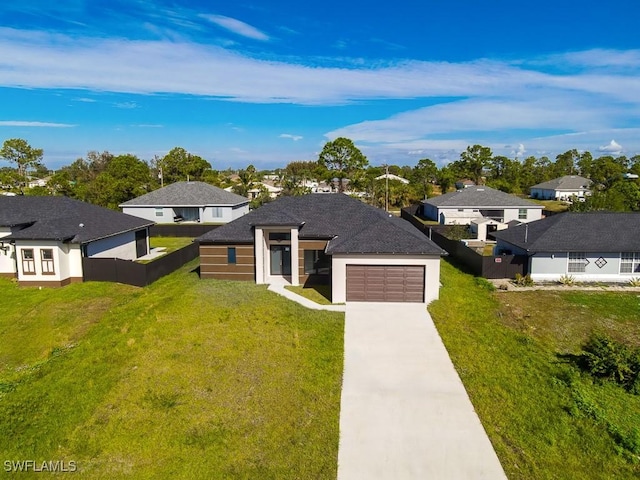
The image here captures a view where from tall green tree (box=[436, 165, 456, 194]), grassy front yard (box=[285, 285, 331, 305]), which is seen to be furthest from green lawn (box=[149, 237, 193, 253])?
tall green tree (box=[436, 165, 456, 194])

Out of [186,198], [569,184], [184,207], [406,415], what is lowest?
[406,415]

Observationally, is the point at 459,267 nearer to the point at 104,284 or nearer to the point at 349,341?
the point at 349,341

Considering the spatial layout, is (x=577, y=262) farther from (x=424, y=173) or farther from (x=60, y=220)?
(x=424, y=173)

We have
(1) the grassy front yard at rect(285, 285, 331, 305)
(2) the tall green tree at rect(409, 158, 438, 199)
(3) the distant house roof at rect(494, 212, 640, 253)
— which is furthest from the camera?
(2) the tall green tree at rect(409, 158, 438, 199)

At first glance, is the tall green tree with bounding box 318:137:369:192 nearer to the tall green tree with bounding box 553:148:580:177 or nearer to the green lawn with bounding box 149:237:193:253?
the green lawn with bounding box 149:237:193:253

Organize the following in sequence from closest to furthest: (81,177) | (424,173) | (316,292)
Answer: (316,292), (424,173), (81,177)

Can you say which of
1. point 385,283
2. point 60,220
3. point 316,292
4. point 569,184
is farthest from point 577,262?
point 569,184

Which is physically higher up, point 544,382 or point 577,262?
point 577,262
